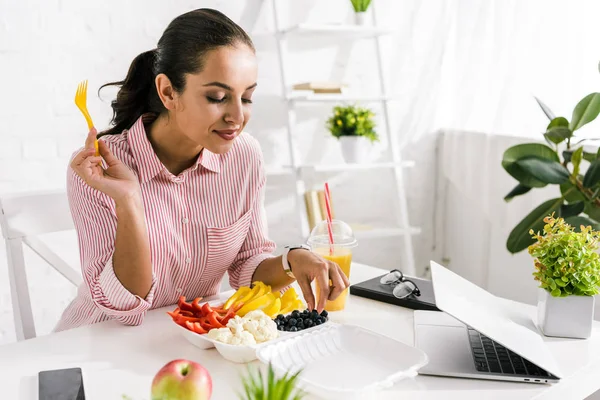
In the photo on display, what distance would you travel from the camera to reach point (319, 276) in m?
1.24

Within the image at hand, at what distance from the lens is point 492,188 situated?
9.77 feet

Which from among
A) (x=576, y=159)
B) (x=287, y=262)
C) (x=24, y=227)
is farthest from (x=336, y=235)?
(x=576, y=159)

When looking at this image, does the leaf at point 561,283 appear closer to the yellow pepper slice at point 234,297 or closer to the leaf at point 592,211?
the yellow pepper slice at point 234,297

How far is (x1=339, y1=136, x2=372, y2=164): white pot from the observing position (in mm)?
2766

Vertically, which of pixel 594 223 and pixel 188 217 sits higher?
pixel 188 217

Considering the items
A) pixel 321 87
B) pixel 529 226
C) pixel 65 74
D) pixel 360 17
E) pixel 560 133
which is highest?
pixel 360 17

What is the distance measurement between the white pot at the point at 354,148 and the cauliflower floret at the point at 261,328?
1.79 m

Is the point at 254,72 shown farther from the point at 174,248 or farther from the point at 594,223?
the point at 594,223

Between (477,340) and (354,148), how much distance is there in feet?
5.72

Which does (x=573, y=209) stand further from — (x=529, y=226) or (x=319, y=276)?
(x=319, y=276)

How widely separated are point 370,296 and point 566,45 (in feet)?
5.77

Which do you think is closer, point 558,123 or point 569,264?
point 569,264

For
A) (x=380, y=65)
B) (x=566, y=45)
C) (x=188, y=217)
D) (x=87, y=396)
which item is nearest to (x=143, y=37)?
(x=380, y=65)

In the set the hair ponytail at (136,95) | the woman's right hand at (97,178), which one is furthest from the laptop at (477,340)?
the hair ponytail at (136,95)
